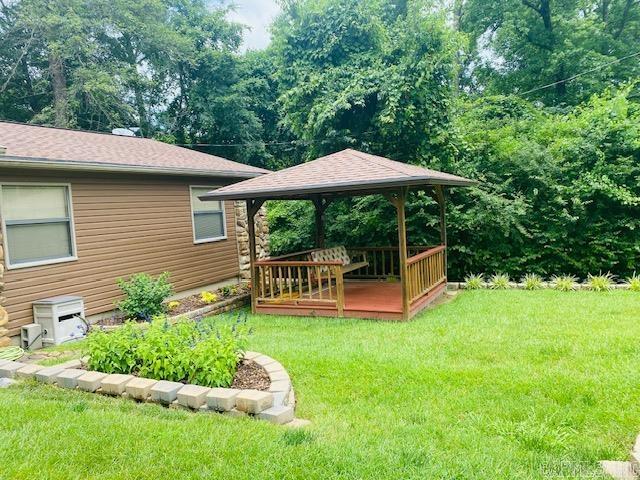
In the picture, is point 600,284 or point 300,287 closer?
point 300,287

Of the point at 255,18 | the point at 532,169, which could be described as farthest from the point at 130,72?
the point at 532,169

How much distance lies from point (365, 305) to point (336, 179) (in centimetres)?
220

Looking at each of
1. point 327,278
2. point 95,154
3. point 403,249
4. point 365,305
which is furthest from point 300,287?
point 95,154

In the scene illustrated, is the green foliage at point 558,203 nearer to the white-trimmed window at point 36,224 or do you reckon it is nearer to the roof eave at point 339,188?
the roof eave at point 339,188

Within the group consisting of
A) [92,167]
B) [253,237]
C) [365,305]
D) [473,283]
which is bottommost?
[473,283]

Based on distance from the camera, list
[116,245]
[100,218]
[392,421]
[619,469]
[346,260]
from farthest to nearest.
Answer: [346,260], [116,245], [100,218], [392,421], [619,469]

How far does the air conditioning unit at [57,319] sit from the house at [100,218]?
0.15 metres

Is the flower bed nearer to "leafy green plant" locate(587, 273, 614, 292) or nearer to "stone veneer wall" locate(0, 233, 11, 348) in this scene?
"stone veneer wall" locate(0, 233, 11, 348)

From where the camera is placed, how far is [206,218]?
1038 cm

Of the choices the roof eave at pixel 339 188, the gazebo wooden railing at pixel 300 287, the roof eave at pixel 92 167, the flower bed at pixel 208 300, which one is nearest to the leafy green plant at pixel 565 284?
the roof eave at pixel 339 188

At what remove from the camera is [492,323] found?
6.28 m

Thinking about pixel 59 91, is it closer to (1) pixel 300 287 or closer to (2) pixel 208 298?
(2) pixel 208 298

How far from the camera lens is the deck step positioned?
249 cm

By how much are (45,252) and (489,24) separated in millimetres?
21983
